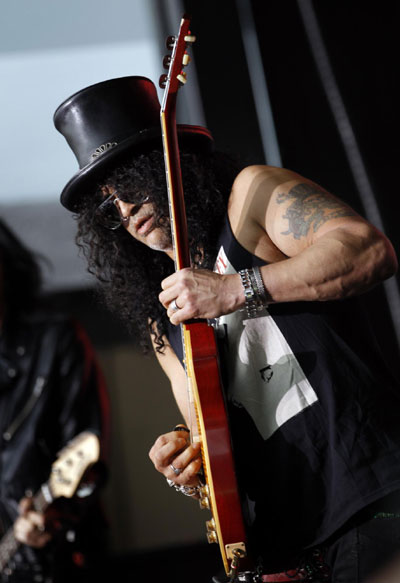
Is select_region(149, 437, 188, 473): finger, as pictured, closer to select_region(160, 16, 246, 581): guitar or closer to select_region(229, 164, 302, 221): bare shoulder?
select_region(160, 16, 246, 581): guitar

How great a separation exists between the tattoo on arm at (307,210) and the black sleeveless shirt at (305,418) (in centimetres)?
12

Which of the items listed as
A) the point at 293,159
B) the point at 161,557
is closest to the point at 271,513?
the point at 293,159

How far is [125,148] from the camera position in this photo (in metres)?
1.61

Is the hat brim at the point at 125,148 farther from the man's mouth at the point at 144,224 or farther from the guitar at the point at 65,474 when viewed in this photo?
the guitar at the point at 65,474

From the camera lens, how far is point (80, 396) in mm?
3211

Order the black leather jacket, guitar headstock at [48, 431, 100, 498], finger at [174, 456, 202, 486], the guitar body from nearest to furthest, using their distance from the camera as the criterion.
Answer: the guitar body, finger at [174, 456, 202, 486], guitar headstock at [48, 431, 100, 498], the black leather jacket

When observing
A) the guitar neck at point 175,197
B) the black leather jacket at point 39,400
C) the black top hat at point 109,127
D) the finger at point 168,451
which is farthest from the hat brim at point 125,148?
the black leather jacket at point 39,400

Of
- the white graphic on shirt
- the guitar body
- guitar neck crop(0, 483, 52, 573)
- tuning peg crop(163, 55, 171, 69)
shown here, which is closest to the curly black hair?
the white graphic on shirt

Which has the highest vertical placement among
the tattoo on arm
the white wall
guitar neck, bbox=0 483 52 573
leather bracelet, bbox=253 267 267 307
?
the white wall

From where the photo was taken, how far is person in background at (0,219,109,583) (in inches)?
117

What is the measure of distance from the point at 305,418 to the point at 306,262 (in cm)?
33

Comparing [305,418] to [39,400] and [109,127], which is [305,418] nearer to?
[109,127]

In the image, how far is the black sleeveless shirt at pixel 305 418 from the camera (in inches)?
54.0

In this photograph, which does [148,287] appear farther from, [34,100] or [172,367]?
[34,100]
